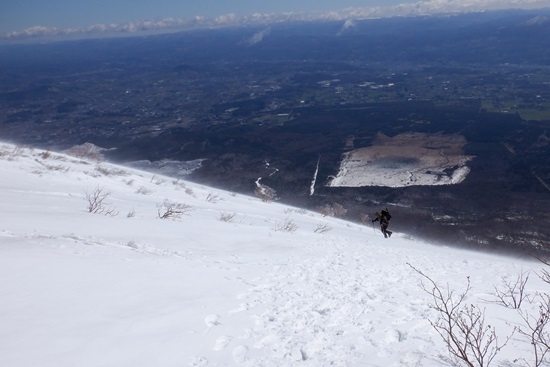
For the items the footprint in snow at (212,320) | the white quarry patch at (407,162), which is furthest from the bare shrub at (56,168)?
the white quarry patch at (407,162)

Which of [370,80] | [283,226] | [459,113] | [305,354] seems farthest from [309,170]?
[370,80]

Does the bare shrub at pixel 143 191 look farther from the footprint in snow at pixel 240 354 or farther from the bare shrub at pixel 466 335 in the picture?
the footprint in snow at pixel 240 354

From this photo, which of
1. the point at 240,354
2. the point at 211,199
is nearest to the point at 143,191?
the point at 211,199

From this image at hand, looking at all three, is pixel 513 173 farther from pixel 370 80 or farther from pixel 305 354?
pixel 370 80

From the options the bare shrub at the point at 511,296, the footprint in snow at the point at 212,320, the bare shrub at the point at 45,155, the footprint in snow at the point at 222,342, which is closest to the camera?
the footprint in snow at the point at 222,342

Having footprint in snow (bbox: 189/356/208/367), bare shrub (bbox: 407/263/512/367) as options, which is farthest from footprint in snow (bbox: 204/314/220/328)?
bare shrub (bbox: 407/263/512/367)

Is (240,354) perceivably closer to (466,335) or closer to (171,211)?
(466,335)
